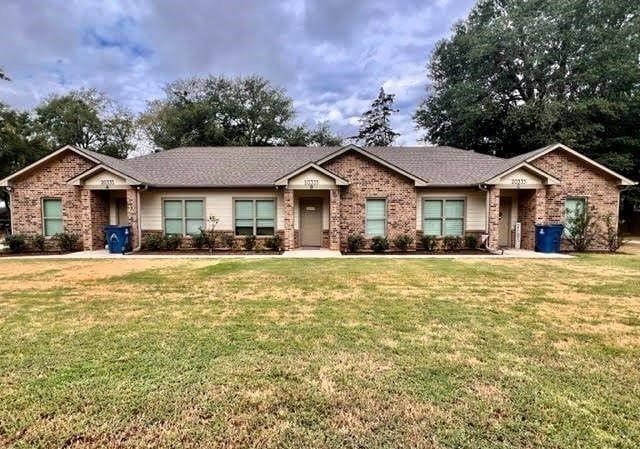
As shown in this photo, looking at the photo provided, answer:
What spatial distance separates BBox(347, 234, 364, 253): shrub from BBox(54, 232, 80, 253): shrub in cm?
1160

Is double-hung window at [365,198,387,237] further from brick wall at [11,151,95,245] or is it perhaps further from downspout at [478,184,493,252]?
brick wall at [11,151,95,245]

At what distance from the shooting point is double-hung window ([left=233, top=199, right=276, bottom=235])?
50.1ft

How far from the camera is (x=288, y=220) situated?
47.7 feet

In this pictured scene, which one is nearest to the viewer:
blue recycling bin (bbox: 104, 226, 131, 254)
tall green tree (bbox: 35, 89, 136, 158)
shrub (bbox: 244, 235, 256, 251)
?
blue recycling bin (bbox: 104, 226, 131, 254)

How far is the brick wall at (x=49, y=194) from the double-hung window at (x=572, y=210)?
68.0 feet

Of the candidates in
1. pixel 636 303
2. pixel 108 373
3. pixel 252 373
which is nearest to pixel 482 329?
pixel 252 373

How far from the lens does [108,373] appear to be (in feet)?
11.6

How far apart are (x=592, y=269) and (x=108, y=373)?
11848 mm

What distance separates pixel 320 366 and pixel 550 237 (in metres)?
13.9

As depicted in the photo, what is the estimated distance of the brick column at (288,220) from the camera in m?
14.5

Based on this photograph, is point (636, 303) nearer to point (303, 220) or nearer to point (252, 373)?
point (252, 373)

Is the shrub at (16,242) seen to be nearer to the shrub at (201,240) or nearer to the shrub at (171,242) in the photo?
the shrub at (171,242)

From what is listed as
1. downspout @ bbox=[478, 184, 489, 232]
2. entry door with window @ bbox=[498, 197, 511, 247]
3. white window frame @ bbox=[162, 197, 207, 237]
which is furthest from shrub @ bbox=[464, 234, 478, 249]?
Result: white window frame @ bbox=[162, 197, 207, 237]

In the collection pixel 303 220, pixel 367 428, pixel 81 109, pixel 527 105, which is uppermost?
pixel 81 109
